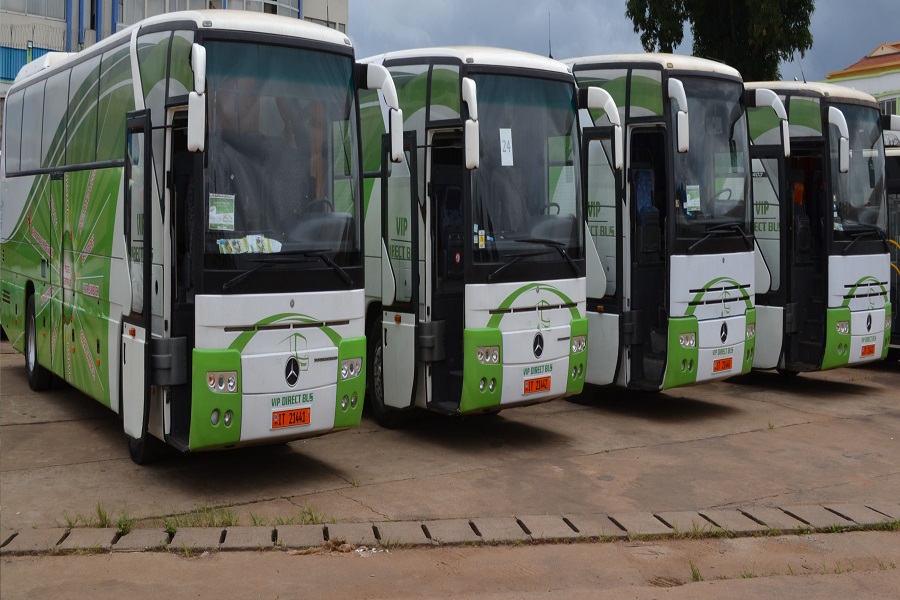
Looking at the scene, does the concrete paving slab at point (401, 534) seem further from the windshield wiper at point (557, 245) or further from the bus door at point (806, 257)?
the bus door at point (806, 257)

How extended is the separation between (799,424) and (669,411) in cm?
149

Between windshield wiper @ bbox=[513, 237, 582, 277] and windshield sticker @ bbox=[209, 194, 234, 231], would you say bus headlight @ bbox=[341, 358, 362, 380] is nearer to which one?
windshield sticker @ bbox=[209, 194, 234, 231]

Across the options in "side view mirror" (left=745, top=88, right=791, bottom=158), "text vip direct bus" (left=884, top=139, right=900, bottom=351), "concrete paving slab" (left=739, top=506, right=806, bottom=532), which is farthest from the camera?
"text vip direct bus" (left=884, top=139, right=900, bottom=351)

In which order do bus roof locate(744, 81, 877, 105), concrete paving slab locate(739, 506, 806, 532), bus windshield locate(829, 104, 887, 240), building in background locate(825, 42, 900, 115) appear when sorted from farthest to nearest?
building in background locate(825, 42, 900, 115), bus roof locate(744, 81, 877, 105), bus windshield locate(829, 104, 887, 240), concrete paving slab locate(739, 506, 806, 532)

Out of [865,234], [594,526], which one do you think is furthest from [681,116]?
[594,526]

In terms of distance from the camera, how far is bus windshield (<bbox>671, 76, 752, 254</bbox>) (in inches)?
467

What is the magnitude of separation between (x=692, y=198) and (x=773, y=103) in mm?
1779

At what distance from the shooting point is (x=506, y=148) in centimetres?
1033

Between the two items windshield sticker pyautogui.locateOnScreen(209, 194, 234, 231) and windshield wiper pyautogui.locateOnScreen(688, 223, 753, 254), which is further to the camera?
windshield wiper pyautogui.locateOnScreen(688, 223, 753, 254)

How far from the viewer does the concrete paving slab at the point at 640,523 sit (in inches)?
308

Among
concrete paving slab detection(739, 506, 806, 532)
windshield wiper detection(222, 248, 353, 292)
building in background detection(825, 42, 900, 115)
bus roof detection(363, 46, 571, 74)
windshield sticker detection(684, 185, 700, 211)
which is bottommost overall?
concrete paving slab detection(739, 506, 806, 532)

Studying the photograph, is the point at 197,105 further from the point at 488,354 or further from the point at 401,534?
the point at 488,354

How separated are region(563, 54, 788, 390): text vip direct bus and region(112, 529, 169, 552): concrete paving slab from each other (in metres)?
6.17

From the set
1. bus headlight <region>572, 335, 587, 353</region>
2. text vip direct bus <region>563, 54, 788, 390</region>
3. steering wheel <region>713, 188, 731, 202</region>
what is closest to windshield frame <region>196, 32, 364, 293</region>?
bus headlight <region>572, 335, 587, 353</region>
